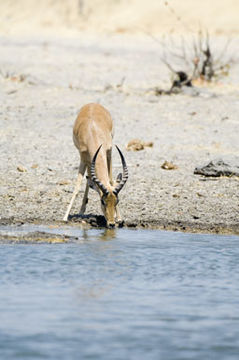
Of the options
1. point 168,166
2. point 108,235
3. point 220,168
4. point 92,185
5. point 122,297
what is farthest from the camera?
point 168,166

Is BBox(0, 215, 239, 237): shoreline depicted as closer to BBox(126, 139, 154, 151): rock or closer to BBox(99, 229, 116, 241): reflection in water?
BBox(99, 229, 116, 241): reflection in water

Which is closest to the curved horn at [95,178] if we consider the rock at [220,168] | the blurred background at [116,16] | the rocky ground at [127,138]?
the rocky ground at [127,138]

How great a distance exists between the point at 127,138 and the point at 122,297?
865cm

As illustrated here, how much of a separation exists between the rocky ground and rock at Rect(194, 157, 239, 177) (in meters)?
0.09

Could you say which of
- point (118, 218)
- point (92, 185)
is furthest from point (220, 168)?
point (92, 185)

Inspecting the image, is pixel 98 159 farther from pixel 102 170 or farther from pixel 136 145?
pixel 136 145

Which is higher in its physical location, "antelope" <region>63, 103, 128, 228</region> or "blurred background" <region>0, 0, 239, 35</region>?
"blurred background" <region>0, 0, 239, 35</region>

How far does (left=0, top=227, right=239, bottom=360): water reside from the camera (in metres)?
6.00

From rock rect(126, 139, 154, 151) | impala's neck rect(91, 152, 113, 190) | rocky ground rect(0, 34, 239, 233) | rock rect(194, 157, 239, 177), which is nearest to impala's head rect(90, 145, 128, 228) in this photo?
impala's neck rect(91, 152, 113, 190)

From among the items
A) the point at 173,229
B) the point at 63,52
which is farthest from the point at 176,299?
the point at 63,52

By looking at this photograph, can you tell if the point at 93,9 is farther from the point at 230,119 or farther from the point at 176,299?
the point at 176,299

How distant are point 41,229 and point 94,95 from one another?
9.39 meters

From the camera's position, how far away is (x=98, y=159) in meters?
10.6

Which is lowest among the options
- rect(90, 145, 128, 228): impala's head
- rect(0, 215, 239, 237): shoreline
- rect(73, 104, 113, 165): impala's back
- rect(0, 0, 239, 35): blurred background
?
rect(0, 215, 239, 237): shoreline
